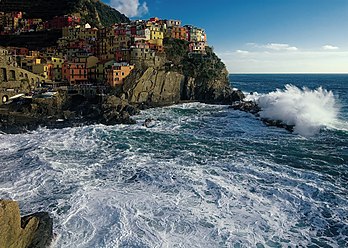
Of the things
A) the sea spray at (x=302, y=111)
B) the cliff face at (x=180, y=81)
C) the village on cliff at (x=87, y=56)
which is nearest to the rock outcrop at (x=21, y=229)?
the sea spray at (x=302, y=111)

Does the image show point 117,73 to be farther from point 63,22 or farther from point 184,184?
point 63,22

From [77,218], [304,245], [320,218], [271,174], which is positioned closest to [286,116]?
[271,174]

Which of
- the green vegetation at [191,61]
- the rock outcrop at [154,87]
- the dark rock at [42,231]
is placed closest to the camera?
the dark rock at [42,231]

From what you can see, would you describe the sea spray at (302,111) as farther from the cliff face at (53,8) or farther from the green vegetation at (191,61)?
the cliff face at (53,8)

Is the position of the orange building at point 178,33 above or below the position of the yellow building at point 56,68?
above

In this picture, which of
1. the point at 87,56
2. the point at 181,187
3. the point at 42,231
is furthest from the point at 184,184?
the point at 87,56

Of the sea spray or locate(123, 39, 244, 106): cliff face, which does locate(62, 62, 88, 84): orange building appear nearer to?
locate(123, 39, 244, 106): cliff face

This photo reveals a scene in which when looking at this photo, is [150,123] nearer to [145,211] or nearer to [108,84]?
[108,84]

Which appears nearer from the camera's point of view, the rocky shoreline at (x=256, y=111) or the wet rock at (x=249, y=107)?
the rocky shoreline at (x=256, y=111)

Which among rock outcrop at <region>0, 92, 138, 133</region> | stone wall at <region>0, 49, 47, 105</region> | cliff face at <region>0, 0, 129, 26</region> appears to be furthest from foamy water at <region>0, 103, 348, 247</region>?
cliff face at <region>0, 0, 129, 26</region>
